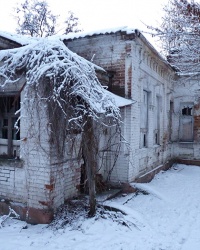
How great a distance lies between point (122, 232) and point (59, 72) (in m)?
2.94

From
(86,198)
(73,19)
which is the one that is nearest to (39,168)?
(86,198)

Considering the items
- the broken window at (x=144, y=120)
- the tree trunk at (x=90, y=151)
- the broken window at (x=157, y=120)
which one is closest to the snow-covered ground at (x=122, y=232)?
the tree trunk at (x=90, y=151)

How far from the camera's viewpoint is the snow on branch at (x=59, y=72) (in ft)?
14.9

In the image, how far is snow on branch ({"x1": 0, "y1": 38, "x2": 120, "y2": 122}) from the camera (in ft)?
14.9

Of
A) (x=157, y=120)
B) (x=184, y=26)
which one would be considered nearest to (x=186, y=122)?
(x=157, y=120)

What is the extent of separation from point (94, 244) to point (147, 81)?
5942 millimetres

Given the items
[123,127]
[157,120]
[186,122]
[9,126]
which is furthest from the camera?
[186,122]

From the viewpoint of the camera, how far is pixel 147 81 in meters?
8.94

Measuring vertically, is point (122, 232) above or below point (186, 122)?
below

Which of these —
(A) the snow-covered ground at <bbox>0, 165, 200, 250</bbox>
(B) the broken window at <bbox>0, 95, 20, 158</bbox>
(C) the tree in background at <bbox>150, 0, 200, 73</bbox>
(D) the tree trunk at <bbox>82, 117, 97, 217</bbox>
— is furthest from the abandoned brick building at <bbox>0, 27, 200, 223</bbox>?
(C) the tree in background at <bbox>150, 0, 200, 73</bbox>

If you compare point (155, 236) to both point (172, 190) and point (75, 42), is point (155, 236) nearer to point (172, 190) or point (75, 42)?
point (172, 190)

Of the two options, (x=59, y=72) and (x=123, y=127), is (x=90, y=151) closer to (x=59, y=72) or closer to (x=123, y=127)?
(x=59, y=72)

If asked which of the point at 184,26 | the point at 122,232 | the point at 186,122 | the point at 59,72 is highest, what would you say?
the point at 184,26

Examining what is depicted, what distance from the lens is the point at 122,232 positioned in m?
4.71
